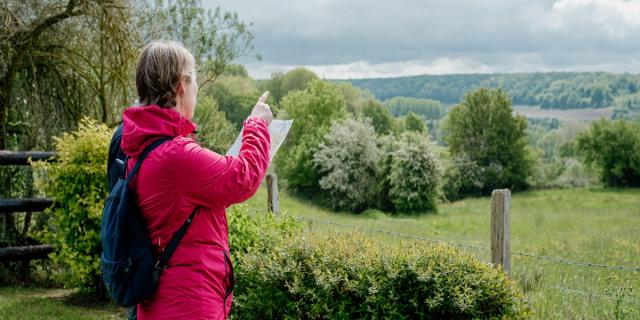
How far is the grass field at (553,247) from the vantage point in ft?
22.4

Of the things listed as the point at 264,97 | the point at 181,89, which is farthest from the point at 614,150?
the point at 181,89

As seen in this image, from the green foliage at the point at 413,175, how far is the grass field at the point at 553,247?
146 cm

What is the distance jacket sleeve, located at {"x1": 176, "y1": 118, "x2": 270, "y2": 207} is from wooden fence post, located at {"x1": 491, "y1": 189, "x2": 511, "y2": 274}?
4152 mm

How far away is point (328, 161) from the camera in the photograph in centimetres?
4316

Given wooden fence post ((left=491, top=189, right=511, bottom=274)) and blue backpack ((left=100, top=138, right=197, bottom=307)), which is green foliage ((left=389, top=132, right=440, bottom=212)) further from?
blue backpack ((left=100, top=138, right=197, bottom=307))

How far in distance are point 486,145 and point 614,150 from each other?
1088 cm

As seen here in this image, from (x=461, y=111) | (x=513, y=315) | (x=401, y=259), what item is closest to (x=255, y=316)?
(x=401, y=259)

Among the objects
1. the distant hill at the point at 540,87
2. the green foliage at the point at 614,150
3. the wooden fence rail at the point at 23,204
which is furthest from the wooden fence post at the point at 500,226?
the distant hill at the point at 540,87

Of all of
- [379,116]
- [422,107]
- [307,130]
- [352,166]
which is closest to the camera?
[352,166]

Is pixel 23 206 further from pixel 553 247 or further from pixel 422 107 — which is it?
pixel 422 107

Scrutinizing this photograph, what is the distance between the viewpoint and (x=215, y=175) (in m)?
2.50

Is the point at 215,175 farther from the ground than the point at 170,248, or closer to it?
farther from the ground

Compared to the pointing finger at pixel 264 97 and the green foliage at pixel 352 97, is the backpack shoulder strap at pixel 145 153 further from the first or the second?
the green foliage at pixel 352 97

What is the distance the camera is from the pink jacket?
251cm
